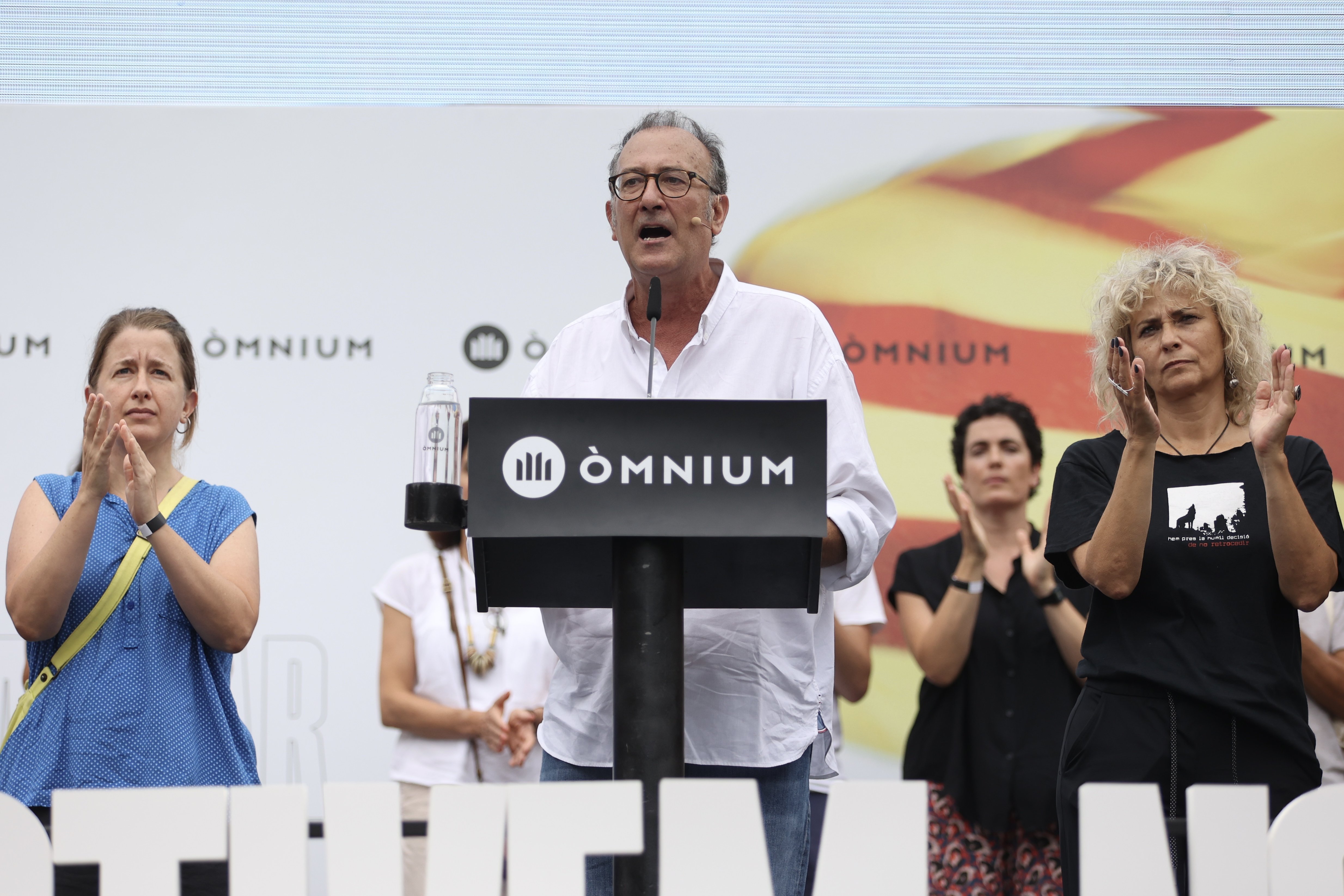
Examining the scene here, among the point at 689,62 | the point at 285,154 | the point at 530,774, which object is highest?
the point at 689,62

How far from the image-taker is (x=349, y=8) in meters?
3.66

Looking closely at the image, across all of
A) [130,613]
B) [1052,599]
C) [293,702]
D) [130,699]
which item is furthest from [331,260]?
[1052,599]

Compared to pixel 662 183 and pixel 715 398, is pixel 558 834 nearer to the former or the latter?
pixel 715 398

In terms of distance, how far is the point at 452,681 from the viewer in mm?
3057

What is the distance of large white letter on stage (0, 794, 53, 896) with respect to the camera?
1.49 m

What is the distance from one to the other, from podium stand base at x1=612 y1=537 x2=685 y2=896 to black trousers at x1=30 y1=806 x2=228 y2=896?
78 centimetres

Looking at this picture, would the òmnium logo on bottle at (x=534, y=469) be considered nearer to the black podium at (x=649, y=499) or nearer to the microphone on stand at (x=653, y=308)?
the black podium at (x=649, y=499)

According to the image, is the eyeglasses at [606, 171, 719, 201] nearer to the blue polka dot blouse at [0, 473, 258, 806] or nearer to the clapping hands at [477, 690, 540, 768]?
the blue polka dot blouse at [0, 473, 258, 806]

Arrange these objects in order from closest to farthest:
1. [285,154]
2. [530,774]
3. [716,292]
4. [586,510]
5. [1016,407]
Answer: [586,510]
[716,292]
[530,774]
[1016,407]
[285,154]

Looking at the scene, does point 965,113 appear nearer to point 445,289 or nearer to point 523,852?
point 445,289

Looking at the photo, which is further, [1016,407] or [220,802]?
[1016,407]

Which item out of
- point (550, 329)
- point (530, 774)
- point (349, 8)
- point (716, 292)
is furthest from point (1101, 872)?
point (349, 8)

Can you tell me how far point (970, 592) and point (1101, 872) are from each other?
60.1 inches

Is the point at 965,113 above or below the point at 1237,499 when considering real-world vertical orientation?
above
